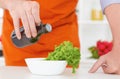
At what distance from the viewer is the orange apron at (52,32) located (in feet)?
4.93

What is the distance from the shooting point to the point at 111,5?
122cm

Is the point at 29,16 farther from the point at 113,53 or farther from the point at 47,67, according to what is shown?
the point at 113,53

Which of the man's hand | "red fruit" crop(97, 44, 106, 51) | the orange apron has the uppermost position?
the man's hand

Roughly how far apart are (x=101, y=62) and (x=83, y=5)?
2561 millimetres

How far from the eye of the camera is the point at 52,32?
4.99ft

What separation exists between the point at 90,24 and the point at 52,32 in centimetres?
222

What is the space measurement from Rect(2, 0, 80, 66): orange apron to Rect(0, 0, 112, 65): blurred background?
203cm

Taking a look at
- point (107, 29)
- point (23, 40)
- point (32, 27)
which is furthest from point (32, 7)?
point (107, 29)

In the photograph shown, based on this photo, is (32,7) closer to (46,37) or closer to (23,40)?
(23,40)

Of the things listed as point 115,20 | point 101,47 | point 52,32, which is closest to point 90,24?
point 101,47

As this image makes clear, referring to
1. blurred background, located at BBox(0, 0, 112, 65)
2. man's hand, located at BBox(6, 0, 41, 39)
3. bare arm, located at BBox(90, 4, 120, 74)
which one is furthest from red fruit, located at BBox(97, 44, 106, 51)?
man's hand, located at BBox(6, 0, 41, 39)

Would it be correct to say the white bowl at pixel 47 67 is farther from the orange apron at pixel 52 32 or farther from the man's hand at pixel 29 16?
the orange apron at pixel 52 32

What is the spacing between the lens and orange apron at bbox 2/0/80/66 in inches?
59.1

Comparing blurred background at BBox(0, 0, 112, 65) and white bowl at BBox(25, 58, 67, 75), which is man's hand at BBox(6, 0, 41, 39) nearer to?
white bowl at BBox(25, 58, 67, 75)
